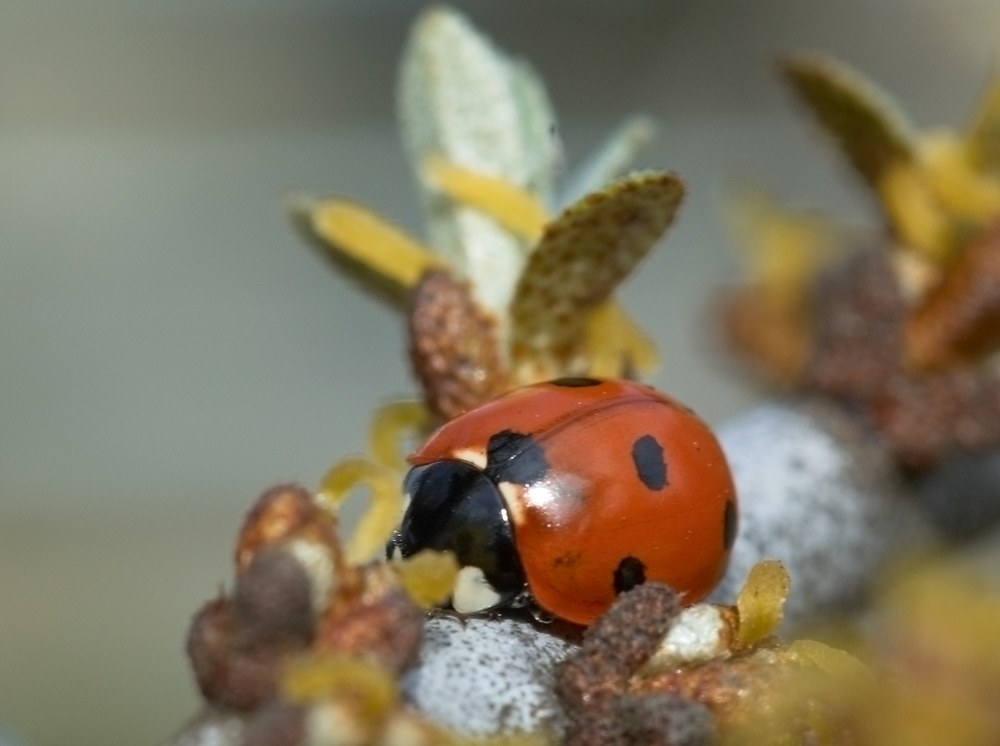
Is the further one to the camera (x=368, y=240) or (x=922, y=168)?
(x=922, y=168)

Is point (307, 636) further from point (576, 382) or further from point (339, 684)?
point (576, 382)

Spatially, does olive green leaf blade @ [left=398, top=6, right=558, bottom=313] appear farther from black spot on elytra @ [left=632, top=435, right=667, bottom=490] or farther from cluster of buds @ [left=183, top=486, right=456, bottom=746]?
cluster of buds @ [left=183, top=486, right=456, bottom=746]

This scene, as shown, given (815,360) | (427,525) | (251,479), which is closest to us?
(427,525)

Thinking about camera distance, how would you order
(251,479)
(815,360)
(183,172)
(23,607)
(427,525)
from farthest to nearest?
(183,172)
(251,479)
(23,607)
(815,360)
(427,525)

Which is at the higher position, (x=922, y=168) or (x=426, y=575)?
(x=922, y=168)

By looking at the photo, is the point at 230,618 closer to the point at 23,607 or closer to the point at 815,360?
the point at 815,360

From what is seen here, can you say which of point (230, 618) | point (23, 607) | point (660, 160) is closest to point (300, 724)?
point (230, 618)

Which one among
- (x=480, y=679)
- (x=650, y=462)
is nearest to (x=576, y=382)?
(x=650, y=462)
